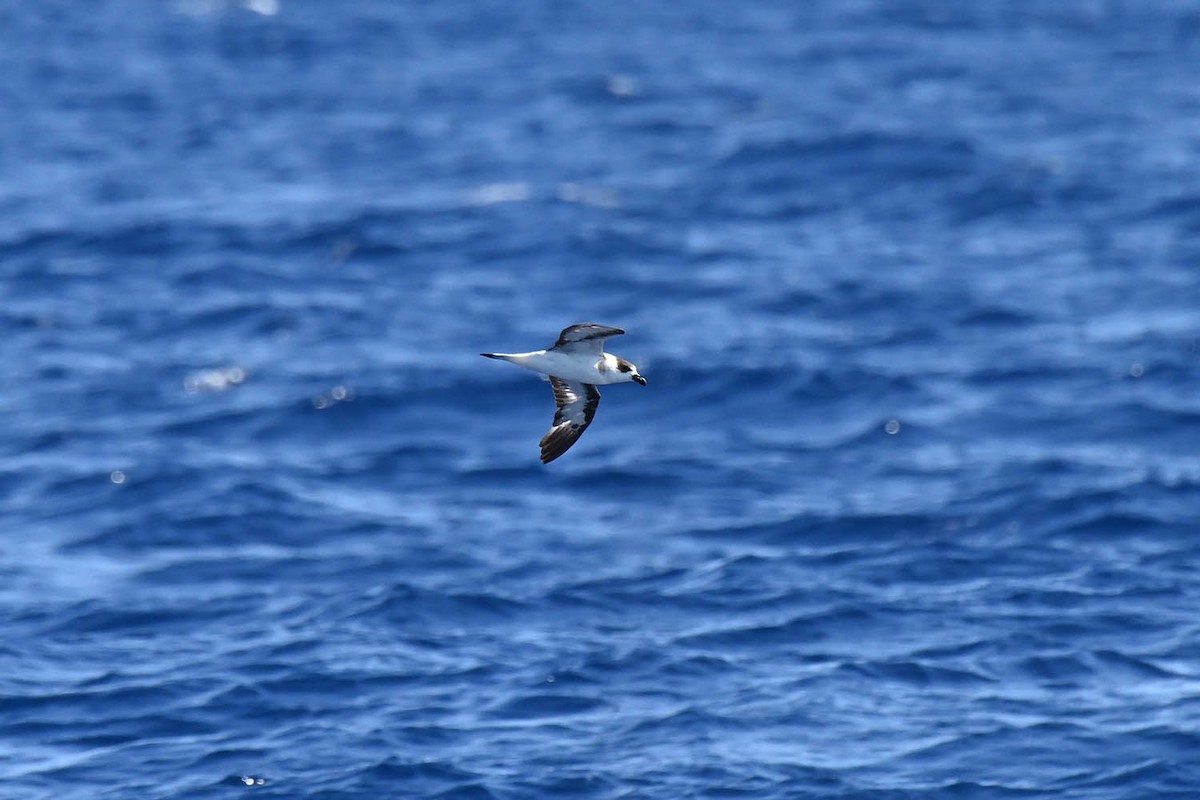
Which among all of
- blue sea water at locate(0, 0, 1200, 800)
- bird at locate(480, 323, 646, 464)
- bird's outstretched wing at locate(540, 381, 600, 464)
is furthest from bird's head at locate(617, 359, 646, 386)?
blue sea water at locate(0, 0, 1200, 800)

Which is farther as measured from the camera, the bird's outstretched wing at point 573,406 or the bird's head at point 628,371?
the bird's outstretched wing at point 573,406

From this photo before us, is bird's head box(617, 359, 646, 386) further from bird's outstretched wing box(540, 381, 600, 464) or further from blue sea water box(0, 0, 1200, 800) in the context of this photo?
blue sea water box(0, 0, 1200, 800)

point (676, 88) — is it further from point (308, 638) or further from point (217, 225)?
point (308, 638)

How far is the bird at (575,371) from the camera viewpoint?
15758 millimetres

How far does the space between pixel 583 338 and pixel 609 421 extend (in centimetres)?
1282

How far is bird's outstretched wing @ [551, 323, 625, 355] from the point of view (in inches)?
609

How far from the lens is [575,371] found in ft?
53.8

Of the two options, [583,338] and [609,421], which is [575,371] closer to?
[583,338]

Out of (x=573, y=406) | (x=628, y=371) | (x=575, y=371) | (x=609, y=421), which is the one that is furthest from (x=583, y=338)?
(x=609, y=421)

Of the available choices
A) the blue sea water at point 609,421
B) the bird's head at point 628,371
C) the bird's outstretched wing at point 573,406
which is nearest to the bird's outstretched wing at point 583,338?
the bird's head at point 628,371

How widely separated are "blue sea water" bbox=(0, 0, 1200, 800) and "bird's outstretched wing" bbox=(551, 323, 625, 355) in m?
4.86

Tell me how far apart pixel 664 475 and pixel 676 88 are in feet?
68.2

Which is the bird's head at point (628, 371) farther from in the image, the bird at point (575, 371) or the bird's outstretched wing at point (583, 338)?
the bird's outstretched wing at point (583, 338)

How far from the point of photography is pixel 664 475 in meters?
26.4
